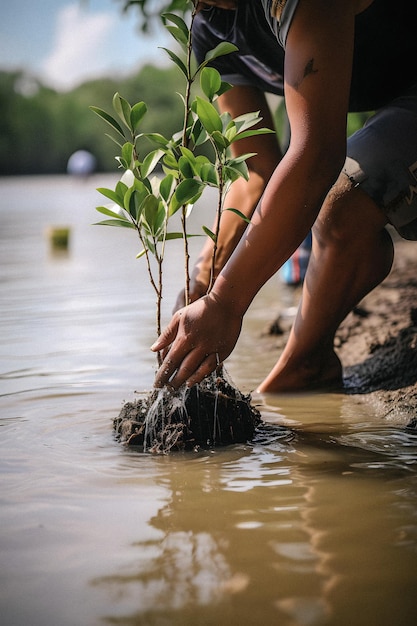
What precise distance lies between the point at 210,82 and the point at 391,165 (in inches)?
22.4

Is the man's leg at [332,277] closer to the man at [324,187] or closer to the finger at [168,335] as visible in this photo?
the man at [324,187]

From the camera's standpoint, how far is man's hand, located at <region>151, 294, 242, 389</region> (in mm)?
1689

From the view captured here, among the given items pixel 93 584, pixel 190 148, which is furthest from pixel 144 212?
pixel 93 584

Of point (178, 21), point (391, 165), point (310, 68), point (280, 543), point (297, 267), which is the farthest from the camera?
point (297, 267)

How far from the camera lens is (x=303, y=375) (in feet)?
7.80

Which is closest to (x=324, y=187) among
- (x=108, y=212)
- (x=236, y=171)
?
(x=236, y=171)

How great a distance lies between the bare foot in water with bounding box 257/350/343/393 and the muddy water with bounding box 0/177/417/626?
0.09m

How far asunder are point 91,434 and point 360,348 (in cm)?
121

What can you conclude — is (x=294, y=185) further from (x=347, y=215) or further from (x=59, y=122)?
(x=59, y=122)

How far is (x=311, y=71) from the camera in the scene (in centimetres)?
165

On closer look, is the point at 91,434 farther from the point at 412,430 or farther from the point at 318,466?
the point at 412,430

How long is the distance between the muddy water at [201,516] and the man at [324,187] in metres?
0.23

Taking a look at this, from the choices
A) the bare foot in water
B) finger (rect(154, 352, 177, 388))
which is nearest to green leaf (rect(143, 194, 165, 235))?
finger (rect(154, 352, 177, 388))

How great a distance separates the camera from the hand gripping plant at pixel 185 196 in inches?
71.5
